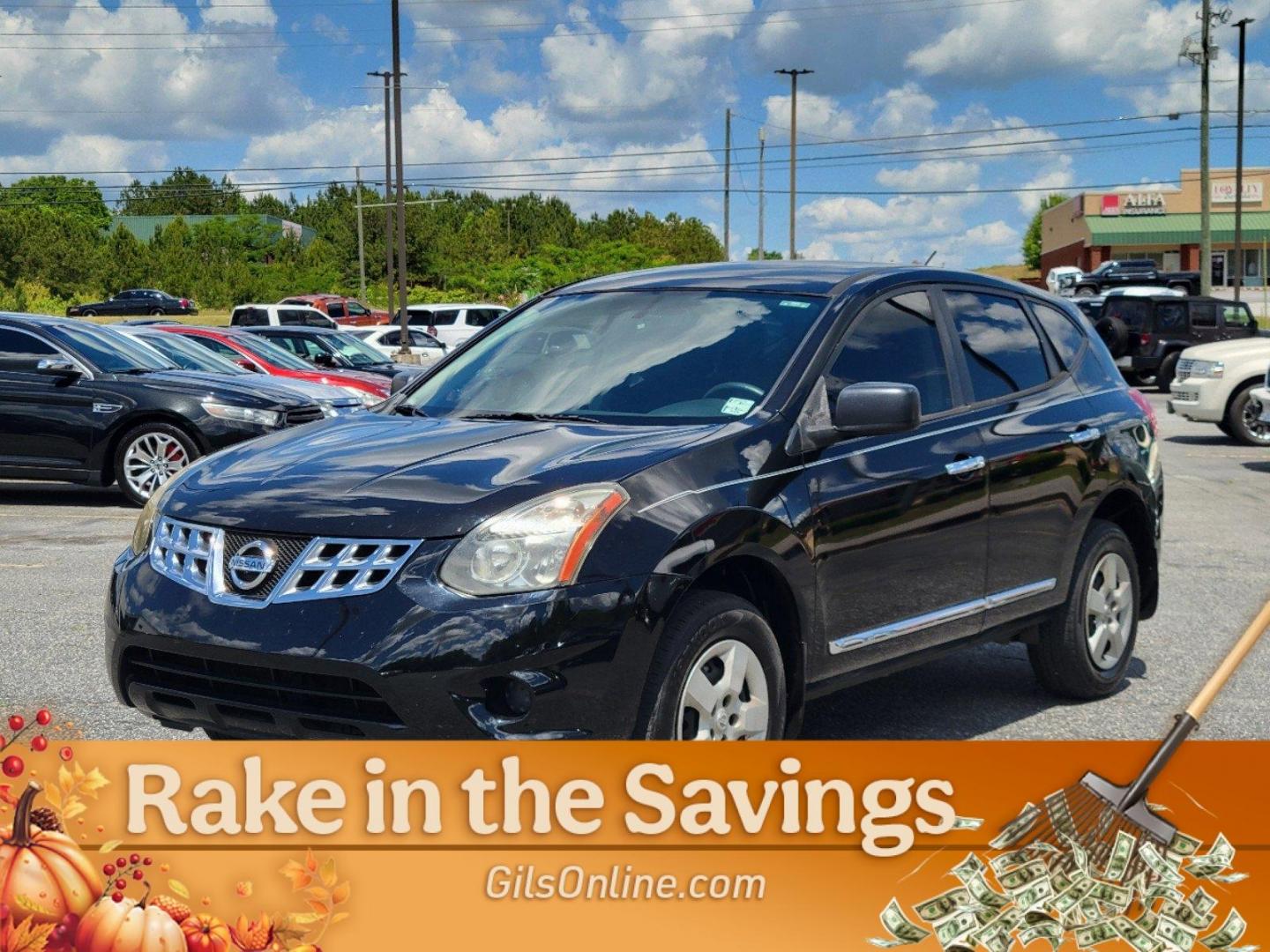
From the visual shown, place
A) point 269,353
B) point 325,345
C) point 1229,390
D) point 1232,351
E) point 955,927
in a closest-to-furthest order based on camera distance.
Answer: point 955,927 < point 269,353 < point 1229,390 < point 1232,351 < point 325,345

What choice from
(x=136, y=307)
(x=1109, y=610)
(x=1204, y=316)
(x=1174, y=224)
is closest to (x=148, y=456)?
(x=1109, y=610)

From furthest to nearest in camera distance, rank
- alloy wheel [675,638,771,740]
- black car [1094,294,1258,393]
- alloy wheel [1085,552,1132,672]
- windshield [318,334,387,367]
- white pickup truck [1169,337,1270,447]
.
A: black car [1094,294,1258,393]
windshield [318,334,387,367]
white pickup truck [1169,337,1270,447]
alloy wheel [1085,552,1132,672]
alloy wheel [675,638,771,740]

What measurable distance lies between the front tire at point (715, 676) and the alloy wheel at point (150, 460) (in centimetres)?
909

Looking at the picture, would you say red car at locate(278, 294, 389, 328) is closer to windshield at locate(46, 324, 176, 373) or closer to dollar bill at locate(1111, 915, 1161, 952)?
windshield at locate(46, 324, 176, 373)

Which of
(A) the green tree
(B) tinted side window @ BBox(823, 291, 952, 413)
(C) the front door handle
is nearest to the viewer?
(B) tinted side window @ BBox(823, 291, 952, 413)

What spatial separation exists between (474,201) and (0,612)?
13740cm

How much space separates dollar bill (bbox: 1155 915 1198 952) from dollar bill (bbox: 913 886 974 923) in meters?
0.38

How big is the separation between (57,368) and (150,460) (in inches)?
42.0

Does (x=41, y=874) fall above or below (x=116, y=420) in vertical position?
below

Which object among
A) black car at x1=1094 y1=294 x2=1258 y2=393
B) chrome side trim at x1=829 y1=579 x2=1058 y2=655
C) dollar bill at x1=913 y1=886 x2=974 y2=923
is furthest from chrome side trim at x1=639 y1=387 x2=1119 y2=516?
black car at x1=1094 y1=294 x2=1258 y2=393

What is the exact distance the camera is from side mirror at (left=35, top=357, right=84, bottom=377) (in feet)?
41.7

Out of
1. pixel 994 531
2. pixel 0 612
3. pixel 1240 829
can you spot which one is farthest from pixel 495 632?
pixel 0 612

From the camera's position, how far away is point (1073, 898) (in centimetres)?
330

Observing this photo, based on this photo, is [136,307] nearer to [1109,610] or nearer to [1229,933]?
[1109,610]
